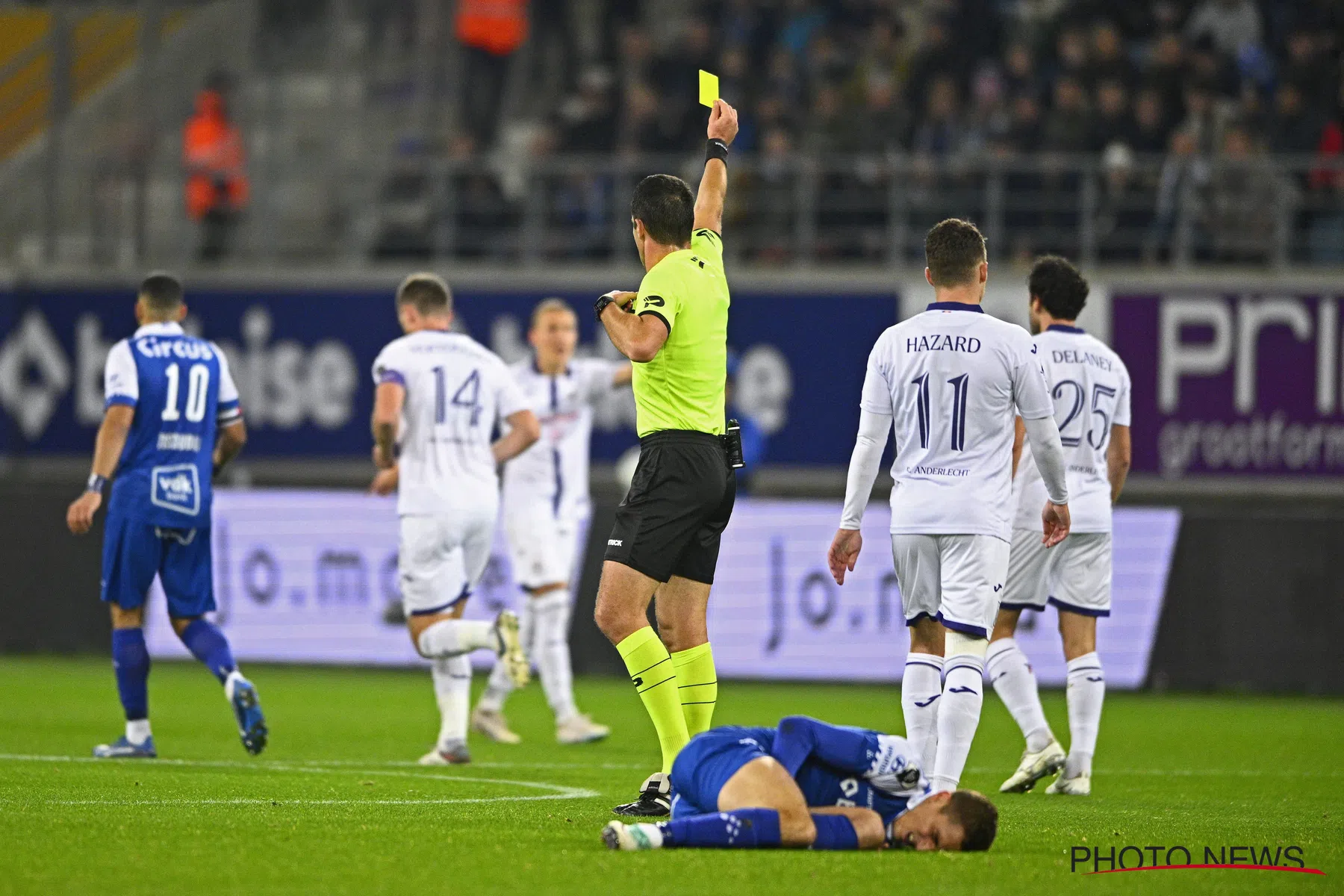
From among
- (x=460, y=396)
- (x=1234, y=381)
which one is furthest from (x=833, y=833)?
(x=1234, y=381)

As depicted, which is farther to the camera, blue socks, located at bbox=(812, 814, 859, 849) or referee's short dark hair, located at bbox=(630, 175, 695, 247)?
referee's short dark hair, located at bbox=(630, 175, 695, 247)

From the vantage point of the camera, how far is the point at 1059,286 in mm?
9188

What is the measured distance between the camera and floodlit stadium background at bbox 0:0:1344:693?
15672mm

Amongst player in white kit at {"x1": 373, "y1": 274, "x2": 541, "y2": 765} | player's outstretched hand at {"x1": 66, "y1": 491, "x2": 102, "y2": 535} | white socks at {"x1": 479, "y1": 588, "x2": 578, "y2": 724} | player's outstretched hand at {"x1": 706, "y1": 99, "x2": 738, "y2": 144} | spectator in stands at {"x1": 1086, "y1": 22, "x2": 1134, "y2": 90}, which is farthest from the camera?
spectator in stands at {"x1": 1086, "y1": 22, "x2": 1134, "y2": 90}

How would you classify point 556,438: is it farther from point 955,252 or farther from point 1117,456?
point 955,252

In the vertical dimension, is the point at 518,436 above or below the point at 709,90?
below

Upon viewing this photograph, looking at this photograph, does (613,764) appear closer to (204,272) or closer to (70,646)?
(70,646)

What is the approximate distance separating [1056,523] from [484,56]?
16.9 meters

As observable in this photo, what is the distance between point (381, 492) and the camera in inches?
412

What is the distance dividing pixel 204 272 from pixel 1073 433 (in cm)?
1408

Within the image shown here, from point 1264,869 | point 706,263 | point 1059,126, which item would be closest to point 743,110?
point 1059,126

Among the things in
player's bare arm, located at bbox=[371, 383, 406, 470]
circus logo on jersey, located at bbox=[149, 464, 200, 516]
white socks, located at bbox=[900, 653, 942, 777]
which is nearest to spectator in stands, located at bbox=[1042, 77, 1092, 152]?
player's bare arm, located at bbox=[371, 383, 406, 470]

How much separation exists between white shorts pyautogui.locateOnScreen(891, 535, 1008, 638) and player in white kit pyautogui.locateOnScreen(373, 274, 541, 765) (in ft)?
10.7

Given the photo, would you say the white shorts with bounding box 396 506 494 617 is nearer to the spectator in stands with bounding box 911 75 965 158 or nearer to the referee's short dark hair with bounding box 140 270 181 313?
the referee's short dark hair with bounding box 140 270 181 313
